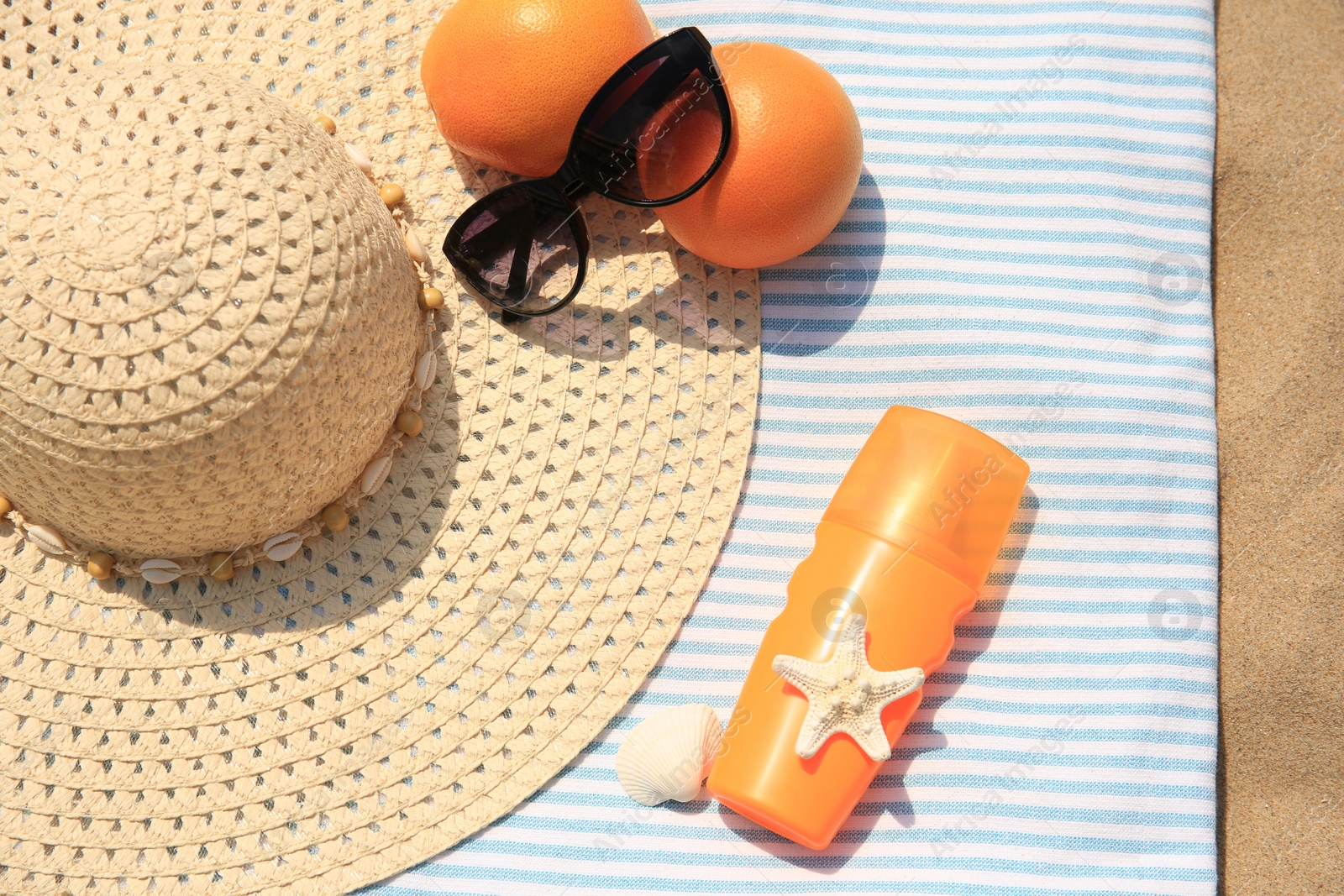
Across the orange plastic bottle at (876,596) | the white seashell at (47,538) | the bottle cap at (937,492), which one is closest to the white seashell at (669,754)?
the orange plastic bottle at (876,596)

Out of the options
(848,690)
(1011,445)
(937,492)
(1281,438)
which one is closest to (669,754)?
(848,690)

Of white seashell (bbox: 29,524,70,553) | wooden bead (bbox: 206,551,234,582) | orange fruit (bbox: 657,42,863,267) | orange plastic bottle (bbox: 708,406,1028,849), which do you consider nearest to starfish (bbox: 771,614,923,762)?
orange plastic bottle (bbox: 708,406,1028,849)

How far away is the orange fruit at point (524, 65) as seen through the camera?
0.58 meters

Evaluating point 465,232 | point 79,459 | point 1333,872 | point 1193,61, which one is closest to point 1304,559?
point 1333,872

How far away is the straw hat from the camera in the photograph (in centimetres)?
50

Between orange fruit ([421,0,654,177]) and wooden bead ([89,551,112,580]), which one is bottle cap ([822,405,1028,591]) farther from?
wooden bead ([89,551,112,580])

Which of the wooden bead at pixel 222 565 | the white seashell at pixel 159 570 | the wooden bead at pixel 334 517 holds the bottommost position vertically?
the wooden bead at pixel 334 517

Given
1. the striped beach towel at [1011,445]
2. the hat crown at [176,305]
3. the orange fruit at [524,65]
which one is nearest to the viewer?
the hat crown at [176,305]

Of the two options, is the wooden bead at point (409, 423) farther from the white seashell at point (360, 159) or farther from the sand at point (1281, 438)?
the sand at point (1281, 438)

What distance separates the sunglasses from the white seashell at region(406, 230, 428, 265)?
2cm

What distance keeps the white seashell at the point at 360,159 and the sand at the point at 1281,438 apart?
2.57ft

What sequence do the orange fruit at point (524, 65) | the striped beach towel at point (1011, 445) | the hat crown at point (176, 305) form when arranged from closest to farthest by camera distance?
the hat crown at point (176, 305)
the orange fruit at point (524, 65)
the striped beach towel at point (1011, 445)

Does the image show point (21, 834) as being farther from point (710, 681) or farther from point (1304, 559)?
point (1304, 559)

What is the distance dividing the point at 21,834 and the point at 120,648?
0.14m
